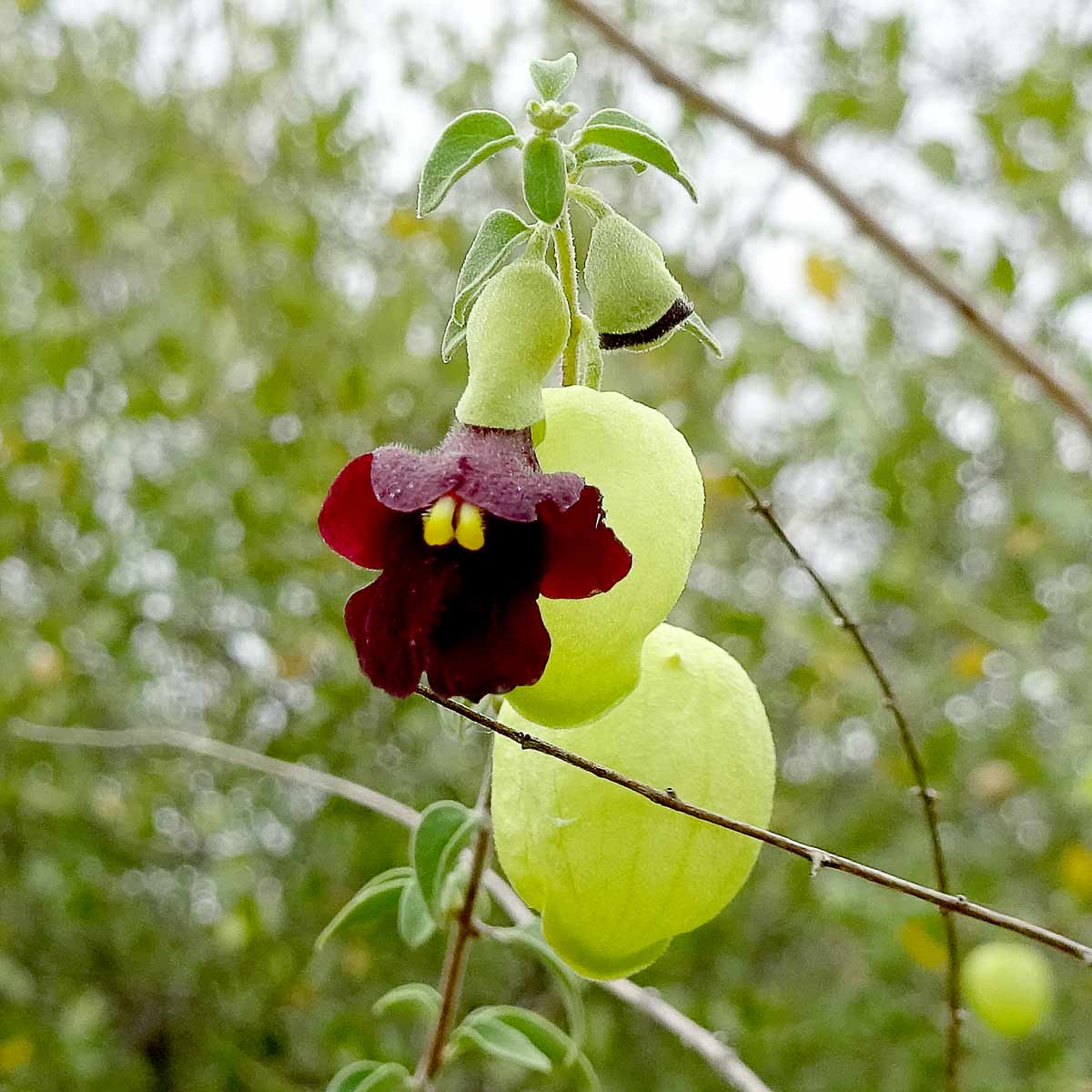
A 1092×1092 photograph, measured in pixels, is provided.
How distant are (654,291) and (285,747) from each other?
1.35m

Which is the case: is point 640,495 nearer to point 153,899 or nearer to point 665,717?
point 665,717

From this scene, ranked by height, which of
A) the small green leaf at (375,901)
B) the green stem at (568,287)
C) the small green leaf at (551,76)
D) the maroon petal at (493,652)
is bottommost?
the maroon petal at (493,652)

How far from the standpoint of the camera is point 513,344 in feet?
1.33

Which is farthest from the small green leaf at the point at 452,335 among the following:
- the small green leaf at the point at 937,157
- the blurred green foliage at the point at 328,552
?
the small green leaf at the point at 937,157

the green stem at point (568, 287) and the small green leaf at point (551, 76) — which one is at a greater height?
the small green leaf at point (551, 76)

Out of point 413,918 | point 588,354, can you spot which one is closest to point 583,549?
point 588,354

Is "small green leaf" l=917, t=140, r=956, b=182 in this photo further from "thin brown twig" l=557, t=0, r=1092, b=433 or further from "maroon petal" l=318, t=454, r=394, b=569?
"maroon petal" l=318, t=454, r=394, b=569

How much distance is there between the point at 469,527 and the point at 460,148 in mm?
138

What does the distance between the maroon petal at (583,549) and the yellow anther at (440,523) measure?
3cm

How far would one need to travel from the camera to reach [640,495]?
0.41m

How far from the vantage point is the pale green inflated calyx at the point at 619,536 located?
401mm

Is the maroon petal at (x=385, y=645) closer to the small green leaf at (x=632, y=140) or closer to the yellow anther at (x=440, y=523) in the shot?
the yellow anther at (x=440, y=523)

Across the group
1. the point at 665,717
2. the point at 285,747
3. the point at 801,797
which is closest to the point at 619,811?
the point at 665,717

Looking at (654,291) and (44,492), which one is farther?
(44,492)
